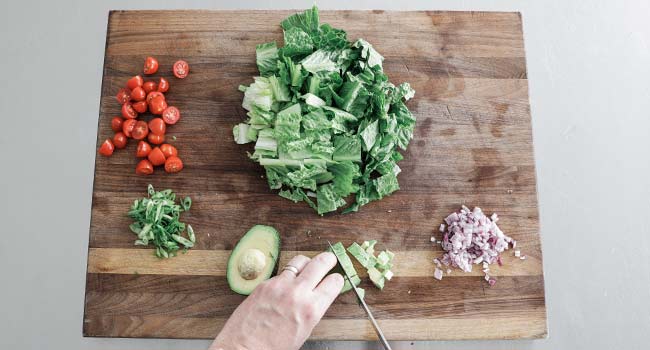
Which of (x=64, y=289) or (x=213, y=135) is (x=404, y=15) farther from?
(x=64, y=289)

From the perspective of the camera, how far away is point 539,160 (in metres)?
3.50

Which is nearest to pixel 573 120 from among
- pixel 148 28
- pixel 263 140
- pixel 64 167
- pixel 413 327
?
pixel 413 327

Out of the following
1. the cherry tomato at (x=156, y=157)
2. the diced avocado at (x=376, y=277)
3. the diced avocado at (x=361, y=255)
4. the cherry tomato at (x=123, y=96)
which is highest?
the cherry tomato at (x=123, y=96)

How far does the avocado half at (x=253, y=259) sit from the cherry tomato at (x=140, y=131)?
90 centimetres

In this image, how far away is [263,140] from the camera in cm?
289

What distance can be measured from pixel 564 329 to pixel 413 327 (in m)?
1.18

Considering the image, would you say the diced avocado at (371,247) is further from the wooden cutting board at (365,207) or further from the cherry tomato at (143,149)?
the cherry tomato at (143,149)

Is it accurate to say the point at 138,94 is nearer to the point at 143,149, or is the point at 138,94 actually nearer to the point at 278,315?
the point at 143,149

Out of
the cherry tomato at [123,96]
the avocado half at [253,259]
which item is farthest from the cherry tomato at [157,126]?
the avocado half at [253,259]

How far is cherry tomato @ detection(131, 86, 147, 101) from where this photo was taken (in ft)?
9.98

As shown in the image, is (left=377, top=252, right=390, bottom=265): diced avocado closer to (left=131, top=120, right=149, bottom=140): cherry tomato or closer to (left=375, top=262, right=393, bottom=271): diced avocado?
(left=375, top=262, right=393, bottom=271): diced avocado

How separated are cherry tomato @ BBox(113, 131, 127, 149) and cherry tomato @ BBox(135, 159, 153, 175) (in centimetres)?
17

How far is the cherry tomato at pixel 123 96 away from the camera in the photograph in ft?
10.1

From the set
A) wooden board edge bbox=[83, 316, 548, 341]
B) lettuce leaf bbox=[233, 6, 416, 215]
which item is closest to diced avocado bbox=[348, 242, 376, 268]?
lettuce leaf bbox=[233, 6, 416, 215]
